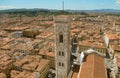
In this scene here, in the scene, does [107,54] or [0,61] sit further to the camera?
[107,54]

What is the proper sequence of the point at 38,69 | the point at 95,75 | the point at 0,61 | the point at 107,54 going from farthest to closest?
the point at 107,54 < the point at 0,61 < the point at 38,69 < the point at 95,75

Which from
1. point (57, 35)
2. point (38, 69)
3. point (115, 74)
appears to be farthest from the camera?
point (38, 69)

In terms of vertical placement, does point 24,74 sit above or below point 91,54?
below

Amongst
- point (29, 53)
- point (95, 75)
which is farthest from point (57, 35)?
point (29, 53)

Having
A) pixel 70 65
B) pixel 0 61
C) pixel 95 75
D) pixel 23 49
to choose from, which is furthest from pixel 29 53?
pixel 95 75

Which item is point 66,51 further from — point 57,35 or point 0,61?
point 0,61

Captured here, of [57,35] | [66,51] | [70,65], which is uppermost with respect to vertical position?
[57,35]

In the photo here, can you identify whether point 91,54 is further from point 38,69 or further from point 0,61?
point 0,61
